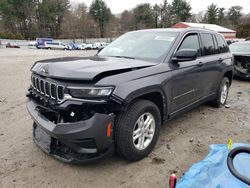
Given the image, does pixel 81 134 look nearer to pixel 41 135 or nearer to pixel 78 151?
pixel 78 151

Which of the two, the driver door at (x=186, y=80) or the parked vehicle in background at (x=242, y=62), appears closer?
the driver door at (x=186, y=80)

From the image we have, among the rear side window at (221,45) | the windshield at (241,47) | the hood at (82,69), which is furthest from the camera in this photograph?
the windshield at (241,47)

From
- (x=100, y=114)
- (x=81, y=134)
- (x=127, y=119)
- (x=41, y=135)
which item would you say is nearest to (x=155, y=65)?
(x=127, y=119)

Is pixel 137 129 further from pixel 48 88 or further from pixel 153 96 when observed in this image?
pixel 48 88

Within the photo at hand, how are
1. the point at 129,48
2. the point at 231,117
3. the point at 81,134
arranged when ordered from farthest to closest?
the point at 231,117
the point at 129,48
the point at 81,134

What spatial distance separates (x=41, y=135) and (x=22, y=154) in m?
0.38

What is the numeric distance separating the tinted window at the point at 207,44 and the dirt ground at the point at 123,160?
1345 mm

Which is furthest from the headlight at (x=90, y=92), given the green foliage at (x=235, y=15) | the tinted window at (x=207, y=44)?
the green foliage at (x=235, y=15)

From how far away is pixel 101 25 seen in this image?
81.3 m

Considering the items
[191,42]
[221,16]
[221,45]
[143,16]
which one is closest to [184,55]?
[191,42]

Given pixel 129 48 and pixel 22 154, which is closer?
pixel 22 154

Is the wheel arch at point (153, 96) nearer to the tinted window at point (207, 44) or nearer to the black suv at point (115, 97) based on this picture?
the black suv at point (115, 97)

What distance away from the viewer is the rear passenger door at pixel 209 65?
432 cm

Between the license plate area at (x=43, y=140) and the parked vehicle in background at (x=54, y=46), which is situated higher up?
the parked vehicle in background at (x=54, y=46)
